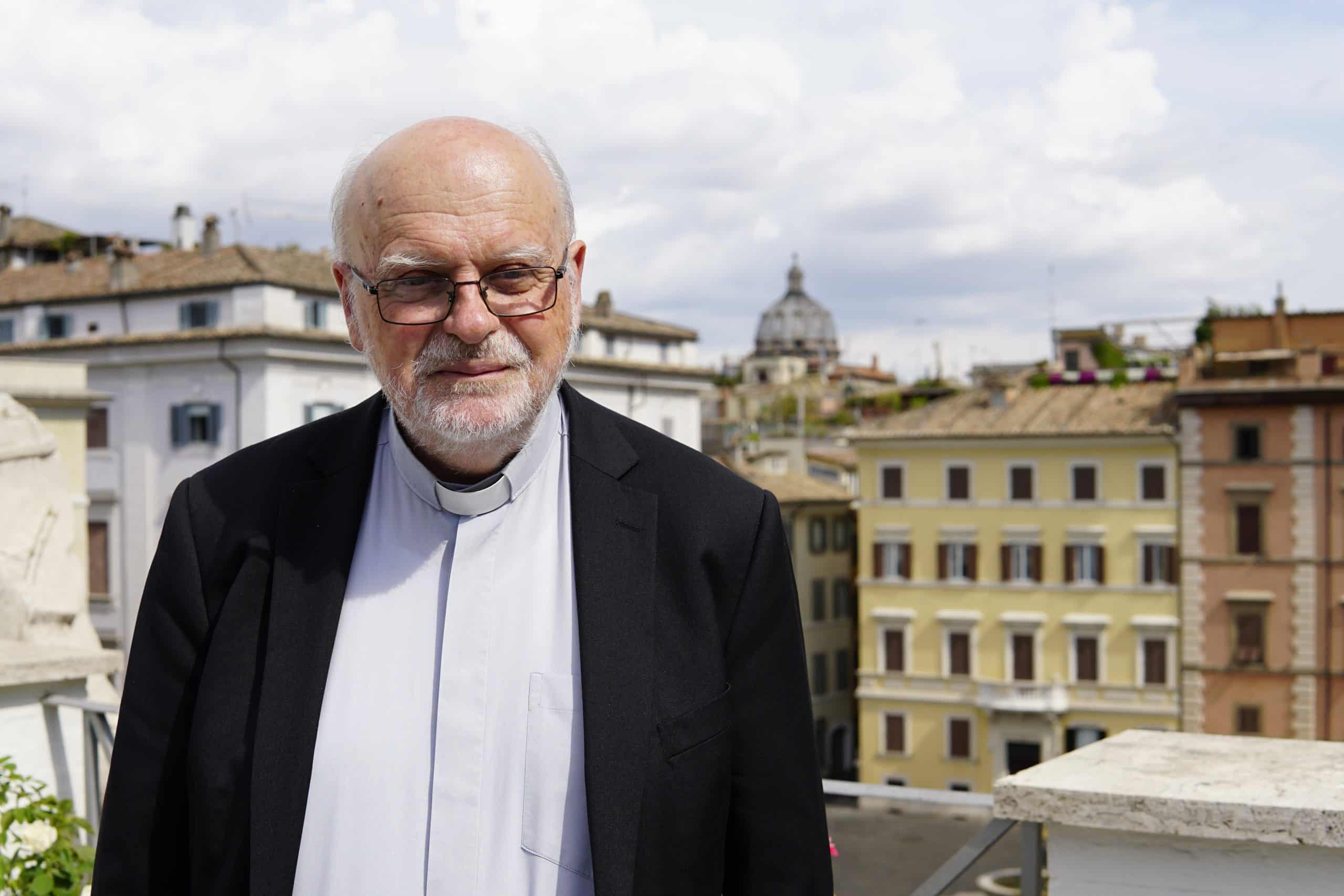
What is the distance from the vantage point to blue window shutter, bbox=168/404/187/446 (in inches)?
1241

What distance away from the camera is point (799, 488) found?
3653 cm

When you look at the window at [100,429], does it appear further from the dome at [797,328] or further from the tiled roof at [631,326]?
the dome at [797,328]

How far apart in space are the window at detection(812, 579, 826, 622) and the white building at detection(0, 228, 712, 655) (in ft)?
31.0

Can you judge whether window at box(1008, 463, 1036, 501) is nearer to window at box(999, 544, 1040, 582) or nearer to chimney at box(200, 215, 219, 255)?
window at box(999, 544, 1040, 582)

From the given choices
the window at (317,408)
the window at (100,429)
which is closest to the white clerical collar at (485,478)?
the window at (317,408)

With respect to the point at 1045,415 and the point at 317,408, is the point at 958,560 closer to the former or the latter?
the point at 1045,415

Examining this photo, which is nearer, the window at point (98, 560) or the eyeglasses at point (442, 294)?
the eyeglasses at point (442, 294)

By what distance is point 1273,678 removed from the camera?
3095 centimetres

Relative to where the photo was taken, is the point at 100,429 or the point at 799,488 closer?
the point at 100,429

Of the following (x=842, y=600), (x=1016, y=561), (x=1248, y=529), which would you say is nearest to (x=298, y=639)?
(x=1248, y=529)

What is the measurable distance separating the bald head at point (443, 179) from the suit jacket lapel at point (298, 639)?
0.30 m

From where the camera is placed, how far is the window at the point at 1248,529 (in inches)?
1220

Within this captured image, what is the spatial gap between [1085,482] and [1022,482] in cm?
143

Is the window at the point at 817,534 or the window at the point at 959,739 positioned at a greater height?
the window at the point at 817,534
